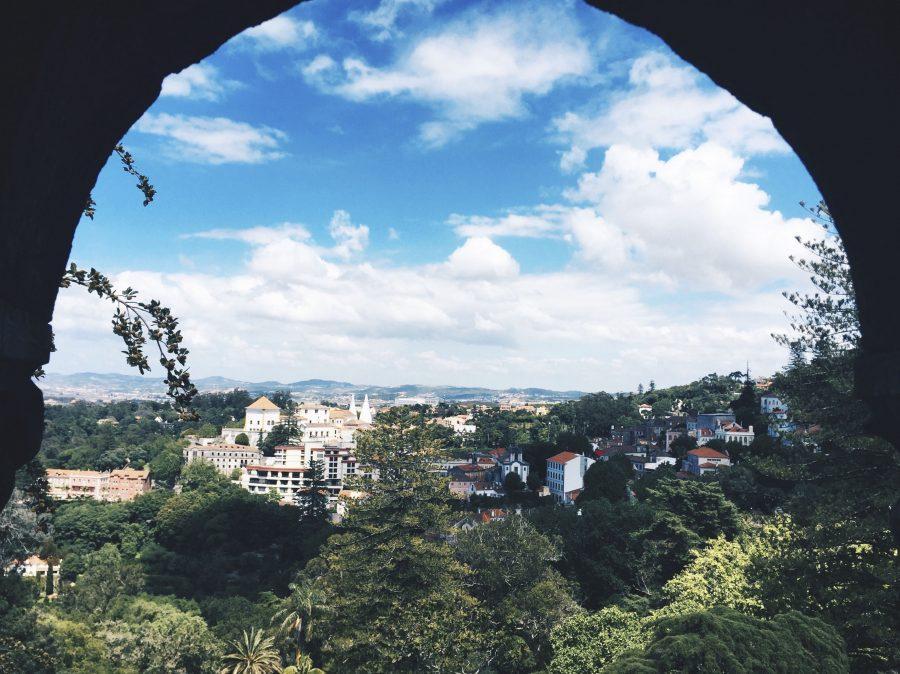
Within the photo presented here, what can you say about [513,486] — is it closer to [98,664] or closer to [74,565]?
[74,565]

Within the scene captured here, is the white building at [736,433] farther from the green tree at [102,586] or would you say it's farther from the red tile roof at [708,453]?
the green tree at [102,586]

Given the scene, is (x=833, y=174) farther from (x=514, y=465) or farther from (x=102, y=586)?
(x=514, y=465)

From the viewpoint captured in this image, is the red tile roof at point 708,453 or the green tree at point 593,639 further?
the red tile roof at point 708,453

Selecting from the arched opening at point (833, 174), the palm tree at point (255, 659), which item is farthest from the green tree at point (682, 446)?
the arched opening at point (833, 174)

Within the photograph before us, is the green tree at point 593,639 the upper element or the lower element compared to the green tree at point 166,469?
upper

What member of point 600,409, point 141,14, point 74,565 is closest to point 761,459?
point 141,14

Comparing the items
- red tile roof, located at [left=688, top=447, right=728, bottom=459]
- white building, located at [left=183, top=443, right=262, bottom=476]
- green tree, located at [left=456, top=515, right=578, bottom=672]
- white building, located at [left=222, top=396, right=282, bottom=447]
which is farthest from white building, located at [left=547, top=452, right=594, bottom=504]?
white building, located at [left=222, top=396, right=282, bottom=447]
